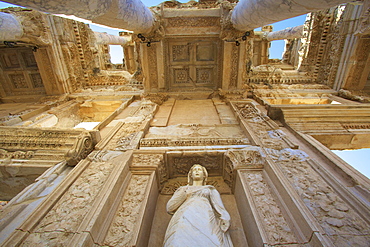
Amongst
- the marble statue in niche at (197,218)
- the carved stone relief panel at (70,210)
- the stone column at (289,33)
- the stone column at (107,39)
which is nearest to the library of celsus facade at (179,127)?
the carved stone relief panel at (70,210)

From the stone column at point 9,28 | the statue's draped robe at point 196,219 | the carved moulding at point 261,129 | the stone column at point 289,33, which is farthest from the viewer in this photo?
the stone column at point 289,33

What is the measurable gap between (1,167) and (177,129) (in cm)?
345

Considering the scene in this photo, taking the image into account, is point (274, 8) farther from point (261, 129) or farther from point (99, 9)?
point (99, 9)

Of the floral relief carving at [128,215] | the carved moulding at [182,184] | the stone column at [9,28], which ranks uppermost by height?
the stone column at [9,28]

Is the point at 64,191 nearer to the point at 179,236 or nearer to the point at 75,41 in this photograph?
the point at 179,236

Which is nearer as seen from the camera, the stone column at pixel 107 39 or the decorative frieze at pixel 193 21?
the decorative frieze at pixel 193 21

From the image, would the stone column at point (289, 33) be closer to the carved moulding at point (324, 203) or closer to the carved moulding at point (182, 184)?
the carved moulding at point (324, 203)

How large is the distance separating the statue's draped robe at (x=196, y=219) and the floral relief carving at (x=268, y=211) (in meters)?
0.46

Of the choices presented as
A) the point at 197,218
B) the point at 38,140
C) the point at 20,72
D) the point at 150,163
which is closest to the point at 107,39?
the point at 20,72

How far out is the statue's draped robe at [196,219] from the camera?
1483 millimetres

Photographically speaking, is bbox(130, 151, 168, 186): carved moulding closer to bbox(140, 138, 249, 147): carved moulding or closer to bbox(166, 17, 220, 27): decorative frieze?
bbox(140, 138, 249, 147): carved moulding

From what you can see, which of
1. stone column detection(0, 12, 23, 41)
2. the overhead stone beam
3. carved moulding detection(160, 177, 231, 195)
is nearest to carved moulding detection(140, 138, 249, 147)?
carved moulding detection(160, 177, 231, 195)

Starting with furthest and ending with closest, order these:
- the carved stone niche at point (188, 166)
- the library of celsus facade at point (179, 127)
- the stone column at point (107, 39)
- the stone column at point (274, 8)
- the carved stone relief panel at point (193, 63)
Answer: the stone column at point (107, 39)
the carved stone relief panel at point (193, 63)
the carved stone niche at point (188, 166)
the stone column at point (274, 8)
the library of celsus facade at point (179, 127)

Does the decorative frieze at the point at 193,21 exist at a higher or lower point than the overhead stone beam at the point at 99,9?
higher
